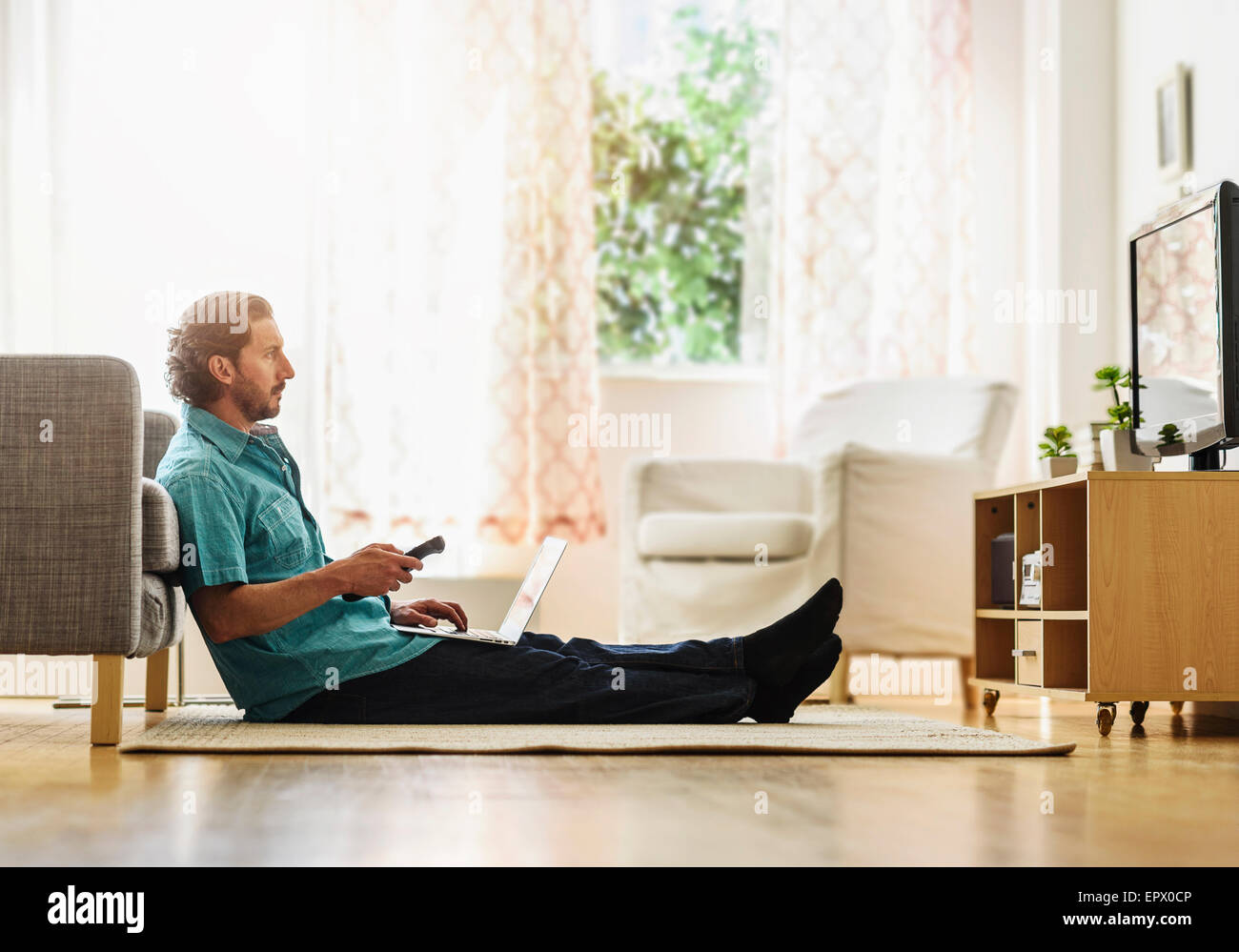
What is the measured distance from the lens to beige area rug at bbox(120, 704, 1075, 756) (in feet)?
6.15

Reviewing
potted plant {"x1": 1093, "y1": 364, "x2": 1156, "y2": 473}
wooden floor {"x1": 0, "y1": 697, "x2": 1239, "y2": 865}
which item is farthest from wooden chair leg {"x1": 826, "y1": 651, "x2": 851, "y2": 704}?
wooden floor {"x1": 0, "y1": 697, "x2": 1239, "y2": 865}

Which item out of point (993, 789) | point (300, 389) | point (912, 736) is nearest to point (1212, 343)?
point (912, 736)

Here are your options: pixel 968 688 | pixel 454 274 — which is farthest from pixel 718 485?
pixel 454 274

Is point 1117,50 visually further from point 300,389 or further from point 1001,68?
point 300,389

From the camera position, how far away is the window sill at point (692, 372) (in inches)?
187

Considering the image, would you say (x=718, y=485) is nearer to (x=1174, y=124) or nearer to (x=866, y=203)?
(x=866, y=203)

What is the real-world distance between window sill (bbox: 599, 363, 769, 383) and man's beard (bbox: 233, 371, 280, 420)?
8.58 feet

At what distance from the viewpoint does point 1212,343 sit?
2568 millimetres

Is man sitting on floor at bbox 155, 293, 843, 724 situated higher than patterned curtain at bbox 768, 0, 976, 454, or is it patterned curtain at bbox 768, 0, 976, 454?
patterned curtain at bbox 768, 0, 976, 454

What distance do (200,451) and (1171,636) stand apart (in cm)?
172

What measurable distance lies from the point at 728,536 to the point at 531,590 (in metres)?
1.38

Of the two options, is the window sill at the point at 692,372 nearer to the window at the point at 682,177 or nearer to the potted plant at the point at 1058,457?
the window at the point at 682,177

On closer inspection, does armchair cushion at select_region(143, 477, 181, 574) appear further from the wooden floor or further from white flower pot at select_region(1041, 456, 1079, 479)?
white flower pot at select_region(1041, 456, 1079, 479)

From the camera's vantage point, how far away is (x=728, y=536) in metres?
3.53
